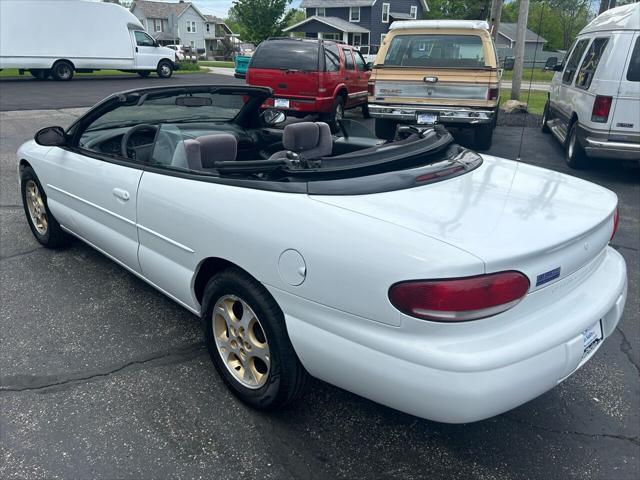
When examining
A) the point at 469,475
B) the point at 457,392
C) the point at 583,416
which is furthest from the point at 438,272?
the point at 583,416

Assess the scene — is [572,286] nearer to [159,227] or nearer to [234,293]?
[234,293]

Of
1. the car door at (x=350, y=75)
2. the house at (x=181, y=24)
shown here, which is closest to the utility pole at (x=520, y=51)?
the car door at (x=350, y=75)

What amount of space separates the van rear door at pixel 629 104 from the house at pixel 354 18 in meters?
42.1

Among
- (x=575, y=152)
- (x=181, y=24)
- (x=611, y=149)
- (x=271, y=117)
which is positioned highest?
(x=181, y=24)

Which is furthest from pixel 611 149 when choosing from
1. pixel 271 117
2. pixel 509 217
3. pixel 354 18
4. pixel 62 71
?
pixel 354 18

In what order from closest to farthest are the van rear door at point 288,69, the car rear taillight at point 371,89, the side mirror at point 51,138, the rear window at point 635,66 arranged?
the side mirror at point 51,138, the rear window at point 635,66, the car rear taillight at point 371,89, the van rear door at point 288,69

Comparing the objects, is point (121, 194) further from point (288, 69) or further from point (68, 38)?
point (68, 38)

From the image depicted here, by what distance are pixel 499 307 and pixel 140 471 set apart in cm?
160

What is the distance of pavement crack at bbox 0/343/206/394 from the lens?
276cm

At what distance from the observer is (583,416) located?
104 inches

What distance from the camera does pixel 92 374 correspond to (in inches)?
113

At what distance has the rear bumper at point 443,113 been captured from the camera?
27.1ft

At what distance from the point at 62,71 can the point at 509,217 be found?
77.5 feet

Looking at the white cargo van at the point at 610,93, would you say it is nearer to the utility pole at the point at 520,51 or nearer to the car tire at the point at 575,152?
the car tire at the point at 575,152
